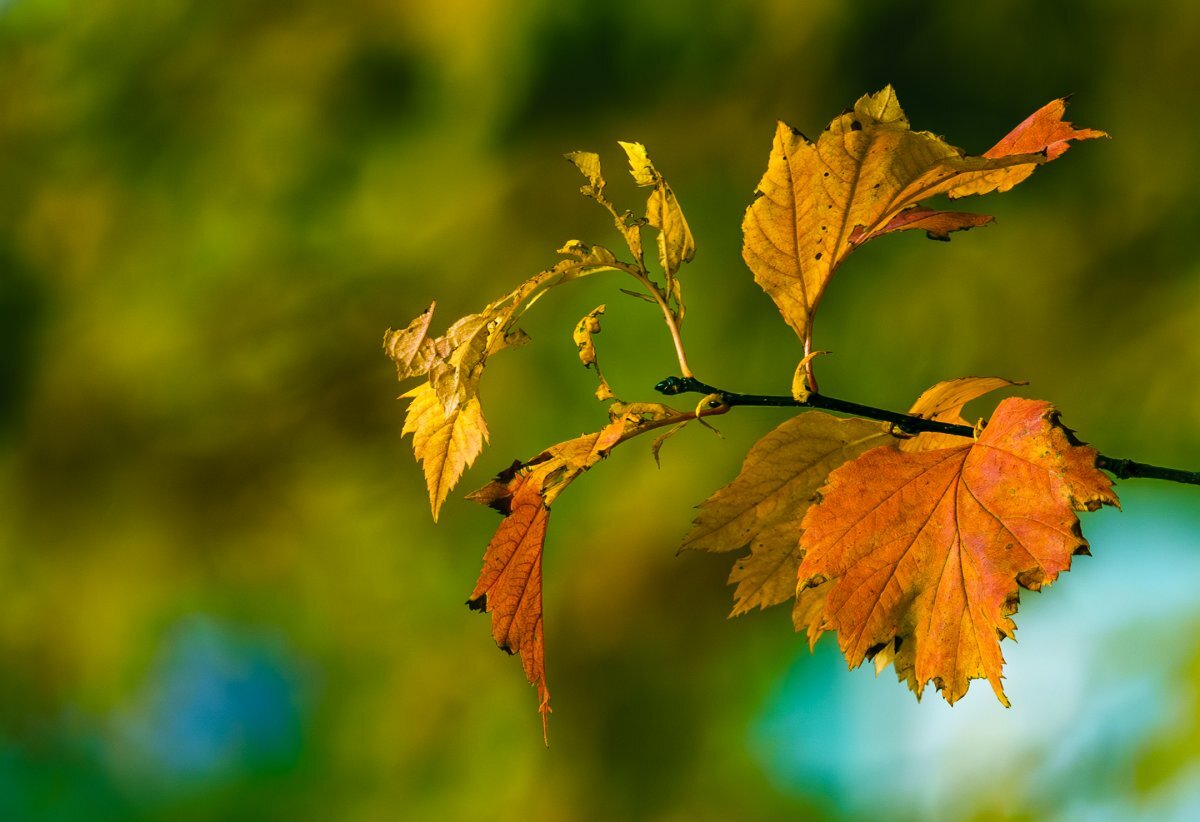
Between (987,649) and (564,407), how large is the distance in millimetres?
866

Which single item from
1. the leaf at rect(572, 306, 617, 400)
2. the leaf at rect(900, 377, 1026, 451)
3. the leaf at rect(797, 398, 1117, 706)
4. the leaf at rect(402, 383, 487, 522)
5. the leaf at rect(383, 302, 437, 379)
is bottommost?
the leaf at rect(797, 398, 1117, 706)

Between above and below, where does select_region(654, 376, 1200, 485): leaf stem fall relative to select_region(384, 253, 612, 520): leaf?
below

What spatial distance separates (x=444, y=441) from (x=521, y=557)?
6cm

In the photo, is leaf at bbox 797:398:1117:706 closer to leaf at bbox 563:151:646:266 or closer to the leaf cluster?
the leaf cluster

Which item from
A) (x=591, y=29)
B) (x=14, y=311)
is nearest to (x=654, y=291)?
(x=591, y=29)

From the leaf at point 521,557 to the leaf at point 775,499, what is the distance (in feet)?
0.22

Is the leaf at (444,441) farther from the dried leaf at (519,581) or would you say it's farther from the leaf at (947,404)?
the leaf at (947,404)

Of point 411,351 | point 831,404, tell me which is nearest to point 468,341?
point 411,351

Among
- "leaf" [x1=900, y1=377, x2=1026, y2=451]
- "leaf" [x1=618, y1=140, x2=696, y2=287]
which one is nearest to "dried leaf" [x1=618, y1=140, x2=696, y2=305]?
"leaf" [x1=618, y1=140, x2=696, y2=287]

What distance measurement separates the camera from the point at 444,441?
16.8 inches

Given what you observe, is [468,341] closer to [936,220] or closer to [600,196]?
[600,196]

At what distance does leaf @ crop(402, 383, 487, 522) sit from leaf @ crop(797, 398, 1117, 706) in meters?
0.14

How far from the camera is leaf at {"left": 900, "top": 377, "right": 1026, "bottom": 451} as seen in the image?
1.28ft

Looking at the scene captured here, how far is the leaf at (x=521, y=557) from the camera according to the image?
393 mm
